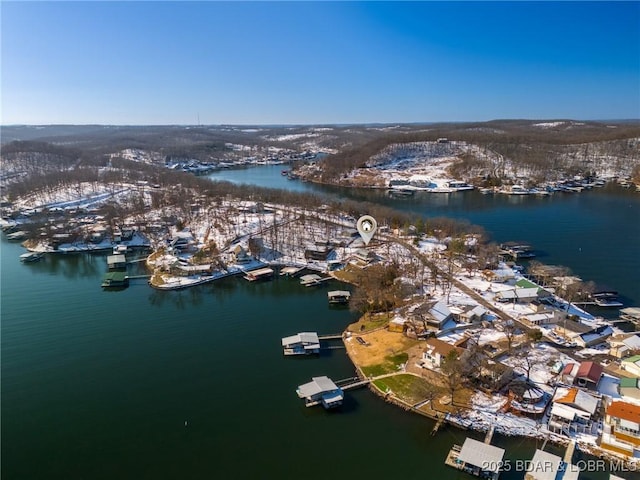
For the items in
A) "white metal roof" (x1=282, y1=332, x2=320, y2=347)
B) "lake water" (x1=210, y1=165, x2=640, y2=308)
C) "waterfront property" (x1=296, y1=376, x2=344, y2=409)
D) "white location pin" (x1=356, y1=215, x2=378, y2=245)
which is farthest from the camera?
"white location pin" (x1=356, y1=215, x2=378, y2=245)

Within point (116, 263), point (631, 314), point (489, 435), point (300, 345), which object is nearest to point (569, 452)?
point (489, 435)

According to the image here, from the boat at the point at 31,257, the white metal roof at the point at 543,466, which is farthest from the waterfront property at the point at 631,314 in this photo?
the boat at the point at 31,257

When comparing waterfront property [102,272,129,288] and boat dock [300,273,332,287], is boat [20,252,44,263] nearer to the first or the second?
waterfront property [102,272,129,288]

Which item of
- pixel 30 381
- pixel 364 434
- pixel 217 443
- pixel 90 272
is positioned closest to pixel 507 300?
pixel 364 434

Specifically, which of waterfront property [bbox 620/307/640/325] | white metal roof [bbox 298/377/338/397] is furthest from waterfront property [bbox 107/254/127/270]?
waterfront property [bbox 620/307/640/325]

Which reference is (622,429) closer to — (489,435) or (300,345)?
(489,435)

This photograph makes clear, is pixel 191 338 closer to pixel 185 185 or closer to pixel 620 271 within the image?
pixel 620 271

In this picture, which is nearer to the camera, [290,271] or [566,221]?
[290,271]
